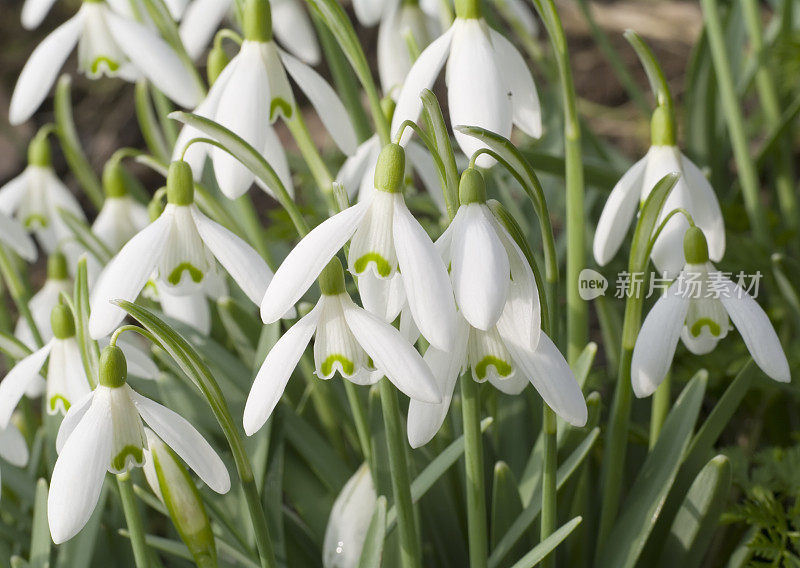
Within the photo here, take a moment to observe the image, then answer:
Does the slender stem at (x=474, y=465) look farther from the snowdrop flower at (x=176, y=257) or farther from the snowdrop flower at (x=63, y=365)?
the snowdrop flower at (x=63, y=365)

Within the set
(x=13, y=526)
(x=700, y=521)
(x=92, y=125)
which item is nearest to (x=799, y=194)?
(x=700, y=521)

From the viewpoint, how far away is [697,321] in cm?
98

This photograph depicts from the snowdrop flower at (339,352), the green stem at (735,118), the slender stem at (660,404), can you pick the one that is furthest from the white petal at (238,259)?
the green stem at (735,118)

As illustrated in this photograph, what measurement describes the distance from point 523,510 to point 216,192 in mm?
803

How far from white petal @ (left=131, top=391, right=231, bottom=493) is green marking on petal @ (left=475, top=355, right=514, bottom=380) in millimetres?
246

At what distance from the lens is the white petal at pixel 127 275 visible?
0.86 metres

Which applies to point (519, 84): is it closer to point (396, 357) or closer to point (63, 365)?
point (396, 357)

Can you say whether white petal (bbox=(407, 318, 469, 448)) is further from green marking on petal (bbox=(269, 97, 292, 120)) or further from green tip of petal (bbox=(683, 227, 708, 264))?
green marking on petal (bbox=(269, 97, 292, 120))

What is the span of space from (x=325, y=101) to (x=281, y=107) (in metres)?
0.06

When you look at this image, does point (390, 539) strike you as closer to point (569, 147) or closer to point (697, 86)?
point (569, 147)

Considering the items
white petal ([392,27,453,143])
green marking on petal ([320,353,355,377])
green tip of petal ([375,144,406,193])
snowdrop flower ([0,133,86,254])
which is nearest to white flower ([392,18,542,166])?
white petal ([392,27,453,143])

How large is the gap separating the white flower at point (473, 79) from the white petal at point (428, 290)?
19 centimetres

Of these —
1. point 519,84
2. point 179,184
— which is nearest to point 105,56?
point 179,184

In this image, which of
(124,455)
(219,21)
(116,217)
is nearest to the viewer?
(124,455)
